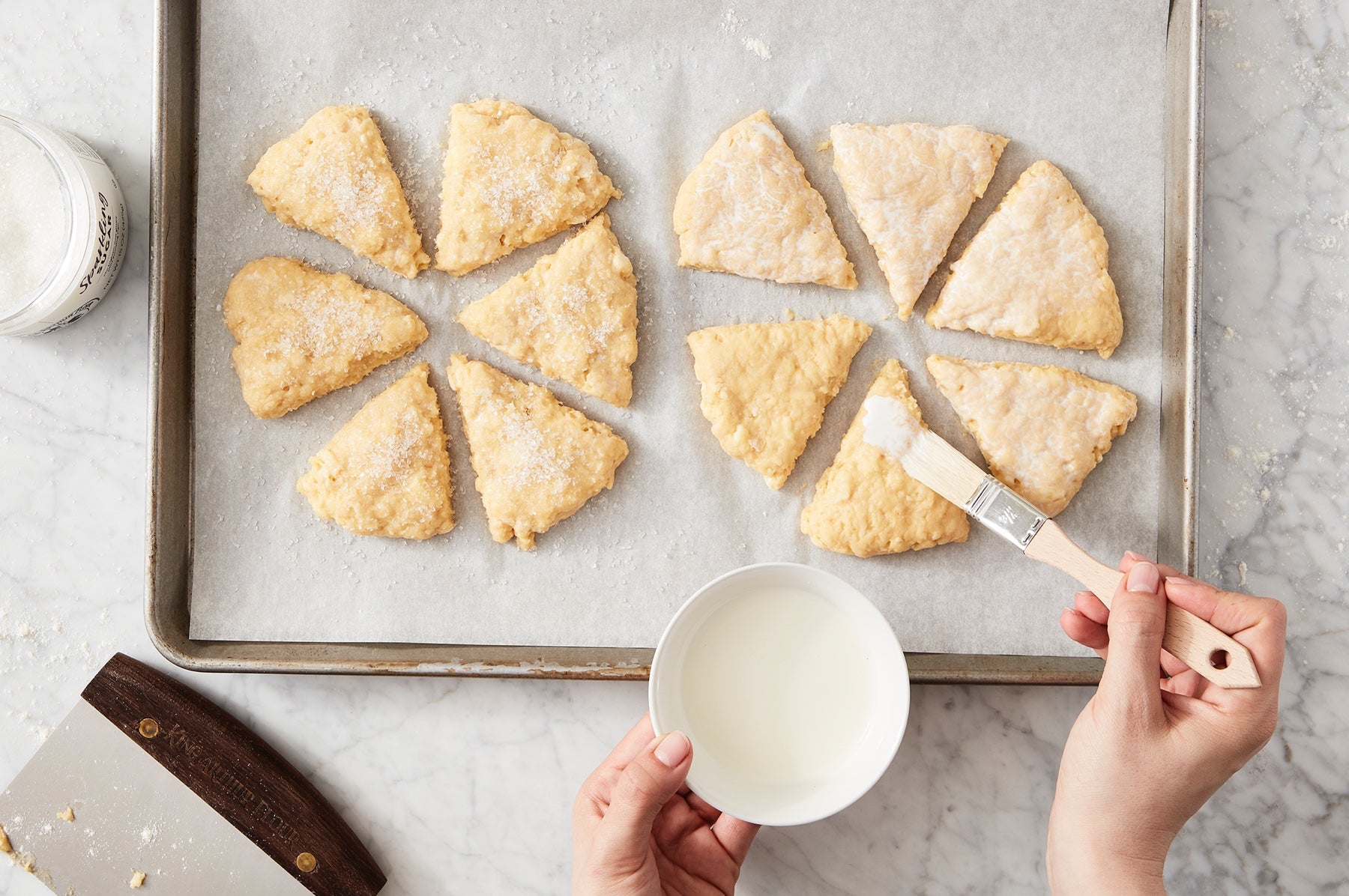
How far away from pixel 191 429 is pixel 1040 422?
175 centimetres

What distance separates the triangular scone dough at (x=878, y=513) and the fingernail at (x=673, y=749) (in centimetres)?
52

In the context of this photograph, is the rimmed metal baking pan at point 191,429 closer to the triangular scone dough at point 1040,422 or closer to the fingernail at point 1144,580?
→ the triangular scone dough at point 1040,422

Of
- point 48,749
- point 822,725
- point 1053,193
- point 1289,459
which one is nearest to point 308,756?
point 48,749

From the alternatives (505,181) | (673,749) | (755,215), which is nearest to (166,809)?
(673,749)

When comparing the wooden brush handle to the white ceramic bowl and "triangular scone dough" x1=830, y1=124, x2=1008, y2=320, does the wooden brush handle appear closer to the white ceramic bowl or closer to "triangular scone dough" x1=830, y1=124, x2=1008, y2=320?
the white ceramic bowl

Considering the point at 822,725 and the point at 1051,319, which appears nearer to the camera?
the point at 822,725

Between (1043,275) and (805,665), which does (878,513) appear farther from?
(1043,275)

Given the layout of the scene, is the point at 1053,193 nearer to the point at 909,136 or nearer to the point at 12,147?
the point at 909,136

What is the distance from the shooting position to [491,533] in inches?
77.3

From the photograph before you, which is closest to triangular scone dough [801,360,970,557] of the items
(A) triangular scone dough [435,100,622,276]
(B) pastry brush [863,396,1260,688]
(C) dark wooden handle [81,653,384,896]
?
(B) pastry brush [863,396,1260,688]

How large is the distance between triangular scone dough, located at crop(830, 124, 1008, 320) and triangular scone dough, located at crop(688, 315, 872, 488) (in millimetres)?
199

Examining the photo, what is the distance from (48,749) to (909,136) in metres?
2.20

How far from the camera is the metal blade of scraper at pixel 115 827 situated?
1948mm

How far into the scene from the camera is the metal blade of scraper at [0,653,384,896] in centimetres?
195
